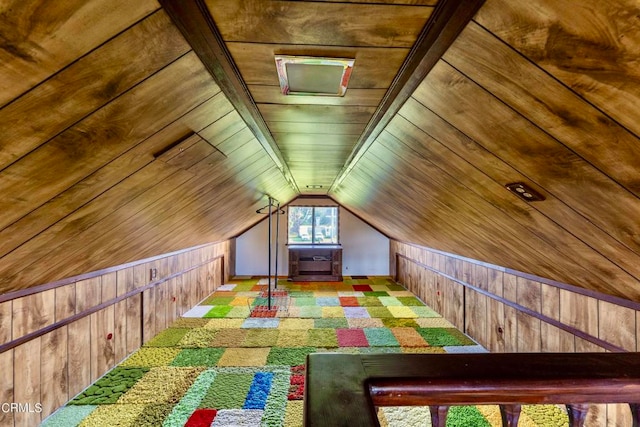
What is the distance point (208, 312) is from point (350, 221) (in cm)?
378

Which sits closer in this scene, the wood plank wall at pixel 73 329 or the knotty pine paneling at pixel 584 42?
the knotty pine paneling at pixel 584 42

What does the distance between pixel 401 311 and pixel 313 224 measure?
10.5 feet

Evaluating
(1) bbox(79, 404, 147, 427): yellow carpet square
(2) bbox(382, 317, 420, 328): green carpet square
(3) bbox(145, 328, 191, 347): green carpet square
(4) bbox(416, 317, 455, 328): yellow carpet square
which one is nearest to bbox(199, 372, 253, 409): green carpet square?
(1) bbox(79, 404, 147, 427): yellow carpet square

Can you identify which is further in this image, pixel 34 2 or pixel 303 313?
pixel 303 313

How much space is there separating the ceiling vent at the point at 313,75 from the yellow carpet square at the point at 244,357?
2503mm

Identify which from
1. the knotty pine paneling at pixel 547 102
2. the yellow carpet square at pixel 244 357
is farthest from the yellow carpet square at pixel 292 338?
the knotty pine paneling at pixel 547 102

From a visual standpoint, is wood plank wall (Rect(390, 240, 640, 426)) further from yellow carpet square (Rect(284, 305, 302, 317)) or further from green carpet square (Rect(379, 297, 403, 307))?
yellow carpet square (Rect(284, 305, 302, 317))

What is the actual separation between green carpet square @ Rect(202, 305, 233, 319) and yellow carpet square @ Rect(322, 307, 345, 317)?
4.58 feet

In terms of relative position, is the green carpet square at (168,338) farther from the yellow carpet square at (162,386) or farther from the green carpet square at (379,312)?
the green carpet square at (379,312)

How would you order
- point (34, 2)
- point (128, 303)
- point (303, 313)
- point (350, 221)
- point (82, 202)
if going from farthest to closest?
point (350, 221), point (303, 313), point (128, 303), point (82, 202), point (34, 2)

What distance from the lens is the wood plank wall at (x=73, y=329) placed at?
1.77 metres

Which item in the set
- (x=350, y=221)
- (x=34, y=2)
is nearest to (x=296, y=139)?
(x=34, y=2)

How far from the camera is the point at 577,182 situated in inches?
39.9

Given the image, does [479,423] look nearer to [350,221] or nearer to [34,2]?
[34,2]
